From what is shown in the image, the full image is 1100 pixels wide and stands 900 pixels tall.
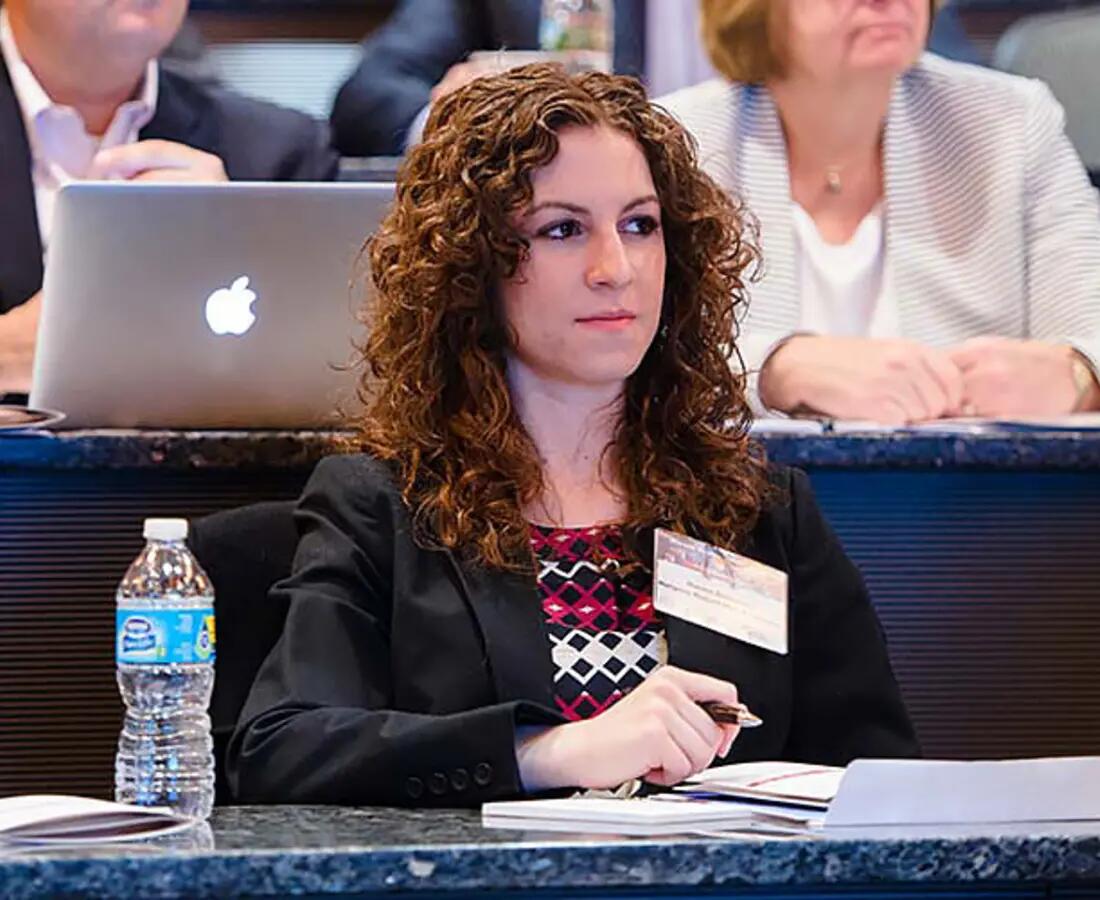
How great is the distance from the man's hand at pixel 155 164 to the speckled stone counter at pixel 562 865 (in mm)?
1471

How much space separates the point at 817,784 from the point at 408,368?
57 centimetres

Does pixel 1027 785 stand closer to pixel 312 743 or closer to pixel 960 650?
pixel 312 743

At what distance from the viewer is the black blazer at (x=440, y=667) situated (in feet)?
4.71

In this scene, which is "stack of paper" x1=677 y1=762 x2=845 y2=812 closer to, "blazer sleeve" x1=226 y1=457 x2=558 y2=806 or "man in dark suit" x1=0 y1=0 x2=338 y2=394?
"blazer sleeve" x1=226 y1=457 x2=558 y2=806

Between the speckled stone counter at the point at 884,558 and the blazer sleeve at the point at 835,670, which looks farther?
the speckled stone counter at the point at 884,558

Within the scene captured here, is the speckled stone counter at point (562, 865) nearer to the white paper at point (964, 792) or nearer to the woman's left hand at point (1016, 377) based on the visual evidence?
the white paper at point (964, 792)

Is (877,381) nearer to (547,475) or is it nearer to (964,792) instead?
(547,475)

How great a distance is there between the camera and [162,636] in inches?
57.2

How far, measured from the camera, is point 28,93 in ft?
9.35

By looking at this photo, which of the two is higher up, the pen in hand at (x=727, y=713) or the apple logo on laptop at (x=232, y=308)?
the apple logo on laptop at (x=232, y=308)

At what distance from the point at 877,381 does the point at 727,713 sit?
2.90ft

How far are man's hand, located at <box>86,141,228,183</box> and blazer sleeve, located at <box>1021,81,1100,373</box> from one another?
1.10 m

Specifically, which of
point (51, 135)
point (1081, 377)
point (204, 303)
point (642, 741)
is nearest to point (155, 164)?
point (51, 135)

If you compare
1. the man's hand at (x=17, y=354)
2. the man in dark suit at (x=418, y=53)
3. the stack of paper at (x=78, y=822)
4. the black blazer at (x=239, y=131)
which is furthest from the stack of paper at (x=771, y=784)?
the man in dark suit at (x=418, y=53)
